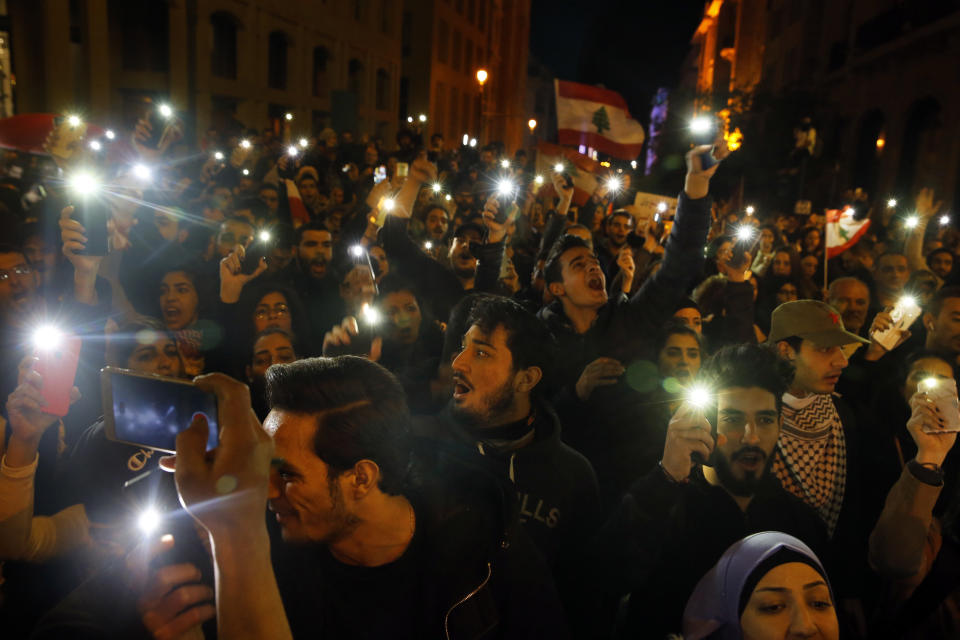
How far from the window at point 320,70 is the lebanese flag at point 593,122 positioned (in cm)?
1773

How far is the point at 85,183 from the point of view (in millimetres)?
4617

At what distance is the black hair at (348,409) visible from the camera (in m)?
1.94

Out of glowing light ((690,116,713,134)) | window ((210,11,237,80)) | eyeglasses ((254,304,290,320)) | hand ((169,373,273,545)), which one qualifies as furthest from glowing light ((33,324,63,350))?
window ((210,11,237,80))

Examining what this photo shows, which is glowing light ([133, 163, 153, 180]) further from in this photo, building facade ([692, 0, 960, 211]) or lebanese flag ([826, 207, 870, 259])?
building facade ([692, 0, 960, 211])

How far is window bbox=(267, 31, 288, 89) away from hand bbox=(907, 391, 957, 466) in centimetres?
2329

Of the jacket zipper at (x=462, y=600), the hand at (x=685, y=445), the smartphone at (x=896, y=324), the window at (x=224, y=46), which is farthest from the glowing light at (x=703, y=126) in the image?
the window at (x=224, y=46)

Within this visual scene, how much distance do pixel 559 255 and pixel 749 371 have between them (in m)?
1.61

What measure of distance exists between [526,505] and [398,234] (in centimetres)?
273

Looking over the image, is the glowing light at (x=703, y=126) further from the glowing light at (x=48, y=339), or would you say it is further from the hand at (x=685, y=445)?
the glowing light at (x=48, y=339)

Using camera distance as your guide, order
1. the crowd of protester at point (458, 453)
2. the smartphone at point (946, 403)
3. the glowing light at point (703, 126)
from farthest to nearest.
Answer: the glowing light at point (703, 126), the smartphone at point (946, 403), the crowd of protester at point (458, 453)

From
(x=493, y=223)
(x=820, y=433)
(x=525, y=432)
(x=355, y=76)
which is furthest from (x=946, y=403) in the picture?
(x=355, y=76)

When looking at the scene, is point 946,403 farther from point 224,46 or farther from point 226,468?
point 224,46

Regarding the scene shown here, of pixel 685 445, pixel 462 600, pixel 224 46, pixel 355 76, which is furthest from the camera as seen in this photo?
pixel 355 76

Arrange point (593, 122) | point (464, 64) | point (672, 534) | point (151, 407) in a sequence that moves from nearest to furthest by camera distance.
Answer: point (151, 407)
point (672, 534)
point (593, 122)
point (464, 64)
